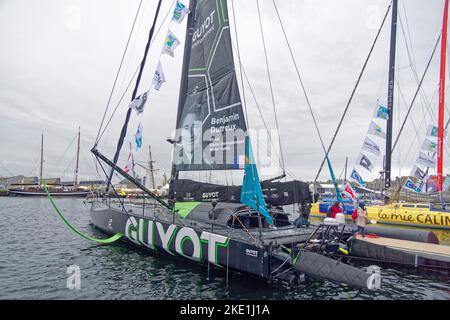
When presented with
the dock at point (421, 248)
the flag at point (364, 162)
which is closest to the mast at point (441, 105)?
the flag at point (364, 162)

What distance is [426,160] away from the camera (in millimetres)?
21953

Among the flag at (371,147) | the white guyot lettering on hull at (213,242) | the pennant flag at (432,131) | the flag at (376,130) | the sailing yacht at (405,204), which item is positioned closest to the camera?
the white guyot lettering on hull at (213,242)

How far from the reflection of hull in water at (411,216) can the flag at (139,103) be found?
1549 centimetres

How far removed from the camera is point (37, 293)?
22.6ft

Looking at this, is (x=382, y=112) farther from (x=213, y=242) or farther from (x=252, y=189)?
(x=213, y=242)

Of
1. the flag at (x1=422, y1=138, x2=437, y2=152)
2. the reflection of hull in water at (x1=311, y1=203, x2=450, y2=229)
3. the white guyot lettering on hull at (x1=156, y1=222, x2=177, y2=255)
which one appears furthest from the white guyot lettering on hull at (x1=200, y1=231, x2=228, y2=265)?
the flag at (x1=422, y1=138, x2=437, y2=152)

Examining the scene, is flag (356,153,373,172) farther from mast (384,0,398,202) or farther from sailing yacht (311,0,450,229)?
mast (384,0,398,202)

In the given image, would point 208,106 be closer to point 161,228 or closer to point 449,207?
point 161,228

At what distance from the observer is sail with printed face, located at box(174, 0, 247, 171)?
9.35 meters

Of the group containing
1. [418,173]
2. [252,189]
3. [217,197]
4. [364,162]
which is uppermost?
[364,162]

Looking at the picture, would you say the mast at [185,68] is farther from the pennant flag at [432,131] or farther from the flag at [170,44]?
the pennant flag at [432,131]

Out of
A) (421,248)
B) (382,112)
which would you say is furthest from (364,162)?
(421,248)

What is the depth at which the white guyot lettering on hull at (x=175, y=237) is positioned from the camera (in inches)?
298

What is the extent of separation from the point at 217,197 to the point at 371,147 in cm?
1481
